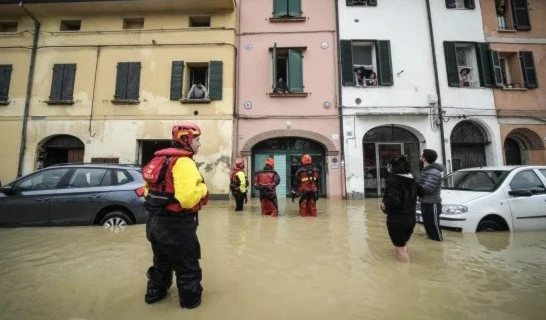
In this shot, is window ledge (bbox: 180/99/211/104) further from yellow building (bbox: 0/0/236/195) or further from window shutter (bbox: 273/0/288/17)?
window shutter (bbox: 273/0/288/17)

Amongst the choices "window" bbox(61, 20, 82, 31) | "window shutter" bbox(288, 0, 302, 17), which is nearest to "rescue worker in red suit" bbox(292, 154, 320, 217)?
"window shutter" bbox(288, 0, 302, 17)

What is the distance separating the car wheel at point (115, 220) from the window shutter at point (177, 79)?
744cm

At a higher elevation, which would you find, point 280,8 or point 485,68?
point 280,8

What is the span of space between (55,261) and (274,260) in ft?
9.98

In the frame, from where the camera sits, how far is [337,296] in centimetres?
291

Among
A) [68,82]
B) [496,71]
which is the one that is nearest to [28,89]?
[68,82]

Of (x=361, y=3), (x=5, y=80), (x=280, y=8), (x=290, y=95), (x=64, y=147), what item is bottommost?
(x=64, y=147)

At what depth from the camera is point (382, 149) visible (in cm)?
1273

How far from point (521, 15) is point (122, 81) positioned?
18.3 m

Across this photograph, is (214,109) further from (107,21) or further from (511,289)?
(511,289)

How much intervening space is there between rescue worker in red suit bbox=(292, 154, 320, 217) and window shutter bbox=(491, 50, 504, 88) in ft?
34.5

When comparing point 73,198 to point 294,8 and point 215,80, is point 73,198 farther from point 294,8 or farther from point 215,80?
point 294,8

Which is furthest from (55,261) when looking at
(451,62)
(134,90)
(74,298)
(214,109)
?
(451,62)

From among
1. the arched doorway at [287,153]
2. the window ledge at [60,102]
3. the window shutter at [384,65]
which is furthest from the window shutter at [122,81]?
the window shutter at [384,65]
